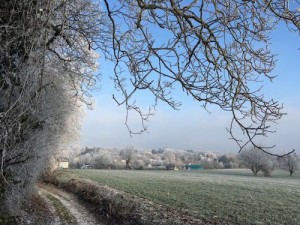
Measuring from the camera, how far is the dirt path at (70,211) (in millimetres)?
19352

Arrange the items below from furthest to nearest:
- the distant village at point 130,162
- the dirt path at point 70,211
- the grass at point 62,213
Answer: the distant village at point 130,162 → the dirt path at point 70,211 → the grass at point 62,213

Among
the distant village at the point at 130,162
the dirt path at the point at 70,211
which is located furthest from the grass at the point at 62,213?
the distant village at the point at 130,162

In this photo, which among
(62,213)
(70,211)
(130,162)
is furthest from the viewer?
(130,162)

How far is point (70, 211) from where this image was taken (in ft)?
72.8

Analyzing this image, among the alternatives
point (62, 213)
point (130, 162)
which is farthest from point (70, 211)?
point (130, 162)

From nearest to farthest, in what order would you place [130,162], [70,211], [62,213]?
[62,213] → [70,211] → [130,162]

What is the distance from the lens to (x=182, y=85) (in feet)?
20.8

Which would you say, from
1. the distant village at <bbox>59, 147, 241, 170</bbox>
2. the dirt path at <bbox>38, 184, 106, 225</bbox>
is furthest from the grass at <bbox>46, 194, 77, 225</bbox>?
the distant village at <bbox>59, 147, 241, 170</bbox>

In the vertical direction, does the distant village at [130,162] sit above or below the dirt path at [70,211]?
above

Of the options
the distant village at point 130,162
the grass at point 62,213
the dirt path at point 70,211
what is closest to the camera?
the grass at point 62,213

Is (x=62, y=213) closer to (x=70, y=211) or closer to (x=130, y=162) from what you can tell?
(x=70, y=211)

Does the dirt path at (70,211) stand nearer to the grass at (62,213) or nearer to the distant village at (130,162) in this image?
the grass at (62,213)

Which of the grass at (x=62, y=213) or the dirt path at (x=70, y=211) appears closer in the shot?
the grass at (x=62, y=213)

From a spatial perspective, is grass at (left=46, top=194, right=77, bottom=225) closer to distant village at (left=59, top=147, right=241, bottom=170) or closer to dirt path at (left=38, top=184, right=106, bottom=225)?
dirt path at (left=38, top=184, right=106, bottom=225)
